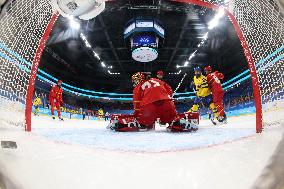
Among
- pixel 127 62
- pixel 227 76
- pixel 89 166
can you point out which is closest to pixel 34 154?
pixel 89 166

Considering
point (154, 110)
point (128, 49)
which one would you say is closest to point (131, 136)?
point (154, 110)

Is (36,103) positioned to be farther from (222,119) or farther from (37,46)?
(222,119)

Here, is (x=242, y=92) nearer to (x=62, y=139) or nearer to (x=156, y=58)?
(x=156, y=58)

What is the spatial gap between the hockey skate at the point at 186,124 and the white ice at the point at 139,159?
3.2 inches

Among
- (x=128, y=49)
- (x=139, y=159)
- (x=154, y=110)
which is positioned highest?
(x=128, y=49)

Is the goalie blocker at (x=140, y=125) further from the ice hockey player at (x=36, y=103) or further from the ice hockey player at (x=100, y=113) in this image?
the ice hockey player at (x=36, y=103)

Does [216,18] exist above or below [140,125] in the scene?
above

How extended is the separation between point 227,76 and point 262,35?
0.11 meters

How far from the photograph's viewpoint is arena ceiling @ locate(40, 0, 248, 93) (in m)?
0.50

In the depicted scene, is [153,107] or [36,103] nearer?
[36,103]

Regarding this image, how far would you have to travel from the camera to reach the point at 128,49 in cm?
51

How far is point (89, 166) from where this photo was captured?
0.46 m

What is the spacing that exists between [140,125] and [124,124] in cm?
20

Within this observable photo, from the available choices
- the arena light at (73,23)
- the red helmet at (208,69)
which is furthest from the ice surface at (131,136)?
the arena light at (73,23)
